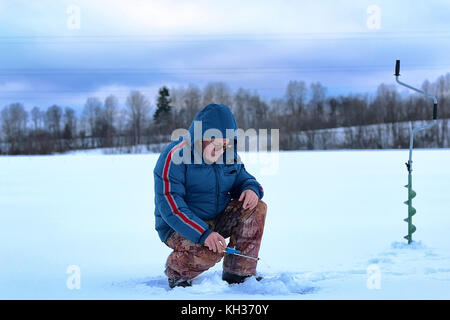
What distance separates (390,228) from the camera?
171 inches

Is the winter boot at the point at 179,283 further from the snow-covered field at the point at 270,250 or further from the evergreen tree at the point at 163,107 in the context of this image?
the evergreen tree at the point at 163,107

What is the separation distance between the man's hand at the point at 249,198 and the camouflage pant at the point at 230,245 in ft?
0.14

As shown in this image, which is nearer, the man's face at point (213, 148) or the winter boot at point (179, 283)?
the man's face at point (213, 148)

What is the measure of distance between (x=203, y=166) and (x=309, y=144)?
115 ft

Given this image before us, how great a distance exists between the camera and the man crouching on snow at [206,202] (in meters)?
2.18

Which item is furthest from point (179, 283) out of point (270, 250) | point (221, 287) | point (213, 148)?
point (270, 250)

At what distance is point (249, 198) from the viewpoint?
2.34 m

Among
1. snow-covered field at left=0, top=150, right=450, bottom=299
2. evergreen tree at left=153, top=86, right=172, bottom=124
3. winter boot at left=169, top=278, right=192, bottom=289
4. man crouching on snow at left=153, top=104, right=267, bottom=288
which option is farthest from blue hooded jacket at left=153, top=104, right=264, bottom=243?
evergreen tree at left=153, top=86, right=172, bottom=124

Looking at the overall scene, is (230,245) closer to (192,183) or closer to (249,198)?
(249,198)

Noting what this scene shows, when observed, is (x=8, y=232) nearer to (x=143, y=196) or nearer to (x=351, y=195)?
(x=143, y=196)

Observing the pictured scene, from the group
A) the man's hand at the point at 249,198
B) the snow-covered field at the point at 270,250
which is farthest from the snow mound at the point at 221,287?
the man's hand at the point at 249,198

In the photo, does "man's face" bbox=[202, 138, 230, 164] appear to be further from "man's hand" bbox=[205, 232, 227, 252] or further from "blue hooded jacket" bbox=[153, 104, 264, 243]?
"man's hand" bbox=[205, 232, 227, 252]

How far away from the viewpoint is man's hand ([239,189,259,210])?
234 cm

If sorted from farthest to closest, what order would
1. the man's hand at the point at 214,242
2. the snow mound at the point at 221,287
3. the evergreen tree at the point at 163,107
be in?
the evergreen tree at the point at 163,107
the snow mound at the point at 221,287
the man's hand at the point at 214,242
